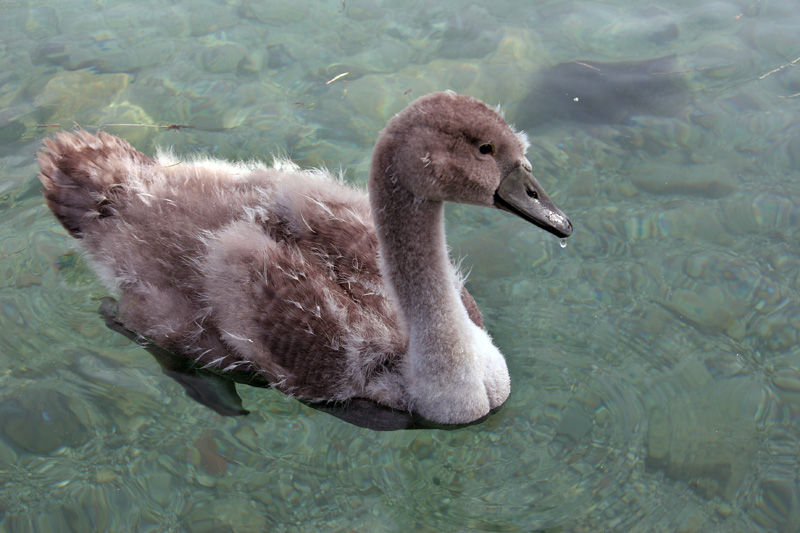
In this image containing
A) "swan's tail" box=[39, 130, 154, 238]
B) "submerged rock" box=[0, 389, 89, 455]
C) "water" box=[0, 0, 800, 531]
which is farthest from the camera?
"swan's tail" box=[39, 130, 154, 238]

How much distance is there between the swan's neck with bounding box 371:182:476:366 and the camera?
12.6 feet

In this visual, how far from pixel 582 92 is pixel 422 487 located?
3884mm

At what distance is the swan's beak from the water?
1.16 m

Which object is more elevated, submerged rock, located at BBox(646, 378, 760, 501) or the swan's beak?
the swan's beak

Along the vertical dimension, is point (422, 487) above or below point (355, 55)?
below

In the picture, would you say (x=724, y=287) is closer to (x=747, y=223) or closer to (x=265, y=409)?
(x=747, y=223)

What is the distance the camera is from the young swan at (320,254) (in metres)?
3.76

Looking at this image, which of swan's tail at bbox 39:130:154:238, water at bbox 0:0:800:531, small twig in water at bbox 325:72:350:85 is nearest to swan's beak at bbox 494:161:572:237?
water at bbox 0:0:800:531

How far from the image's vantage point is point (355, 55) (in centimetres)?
696

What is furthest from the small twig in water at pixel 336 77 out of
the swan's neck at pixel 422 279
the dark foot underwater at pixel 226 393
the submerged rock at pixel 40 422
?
the submerged rock at pixel 40 422

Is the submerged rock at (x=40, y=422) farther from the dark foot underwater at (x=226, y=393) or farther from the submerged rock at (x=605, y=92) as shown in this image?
the submerged rock at (x=605, y=92)

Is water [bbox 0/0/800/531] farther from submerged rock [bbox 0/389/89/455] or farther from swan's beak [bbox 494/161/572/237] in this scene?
A: swan's beak [bbox 494/161/572/237]

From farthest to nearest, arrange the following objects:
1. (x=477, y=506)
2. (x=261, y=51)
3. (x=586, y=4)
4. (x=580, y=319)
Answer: (x=586, y=4), (x=261, y=51), (x=580, y=319), (x=477, y=506)

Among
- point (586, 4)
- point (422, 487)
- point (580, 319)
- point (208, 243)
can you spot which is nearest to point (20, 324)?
point (208, 243)
